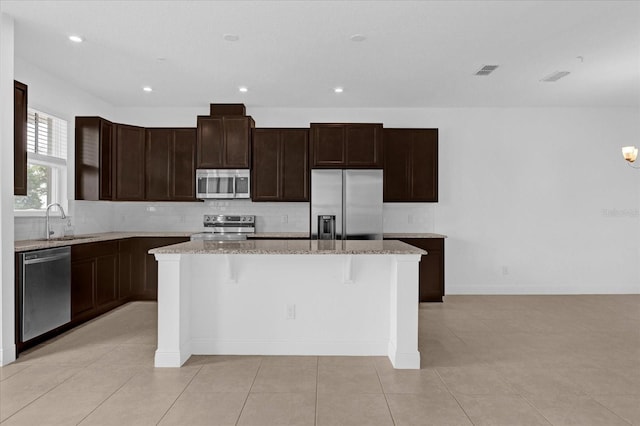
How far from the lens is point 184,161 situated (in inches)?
231

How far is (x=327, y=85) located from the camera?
5.07 m

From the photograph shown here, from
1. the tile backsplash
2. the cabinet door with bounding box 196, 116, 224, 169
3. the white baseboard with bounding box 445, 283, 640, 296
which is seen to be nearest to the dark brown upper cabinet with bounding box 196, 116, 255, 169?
the cabinet door with bounding box 196, 116, 224, 169

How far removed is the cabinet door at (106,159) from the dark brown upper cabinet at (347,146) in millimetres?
2731

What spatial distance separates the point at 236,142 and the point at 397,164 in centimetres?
231

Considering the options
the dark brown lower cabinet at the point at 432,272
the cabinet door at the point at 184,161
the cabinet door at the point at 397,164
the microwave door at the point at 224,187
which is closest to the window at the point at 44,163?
the cabinet door at the point at 184,161

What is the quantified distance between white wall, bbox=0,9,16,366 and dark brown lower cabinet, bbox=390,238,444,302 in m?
4.37

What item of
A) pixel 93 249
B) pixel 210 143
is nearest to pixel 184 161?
pixel 210 143

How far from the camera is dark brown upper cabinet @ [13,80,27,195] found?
3.51m

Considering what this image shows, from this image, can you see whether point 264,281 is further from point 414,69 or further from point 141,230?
point 141,230

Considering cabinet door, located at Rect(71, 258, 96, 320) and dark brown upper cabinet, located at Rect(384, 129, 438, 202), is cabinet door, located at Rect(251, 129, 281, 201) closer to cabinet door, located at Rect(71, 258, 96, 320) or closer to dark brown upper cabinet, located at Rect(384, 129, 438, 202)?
dark brown upper cabinet, located at Rect(384, 129, 438, 202)

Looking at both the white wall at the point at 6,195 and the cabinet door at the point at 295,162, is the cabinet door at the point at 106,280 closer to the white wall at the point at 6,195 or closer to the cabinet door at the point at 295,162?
the white wall at the point at 6,195

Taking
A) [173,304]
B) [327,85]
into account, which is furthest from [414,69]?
[173,304]

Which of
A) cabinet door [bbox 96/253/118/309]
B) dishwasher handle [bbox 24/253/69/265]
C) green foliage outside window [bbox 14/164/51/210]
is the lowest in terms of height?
cabinet door [bbox 96/253/118/309]

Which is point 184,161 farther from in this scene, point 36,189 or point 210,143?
point 36,189
